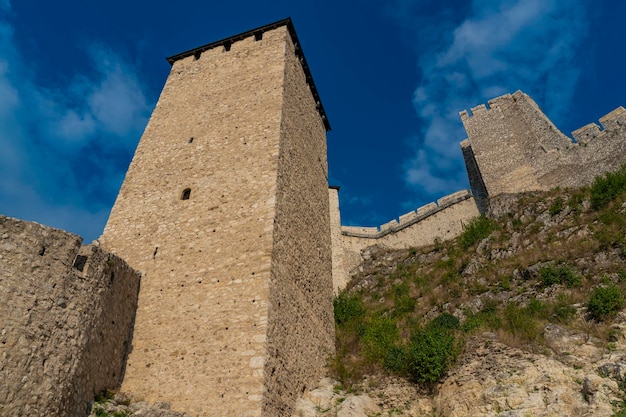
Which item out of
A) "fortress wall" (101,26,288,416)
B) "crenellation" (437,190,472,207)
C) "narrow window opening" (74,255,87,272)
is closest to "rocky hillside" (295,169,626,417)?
"fortress wall" (101,26,288,416)

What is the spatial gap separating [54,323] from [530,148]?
906 inches

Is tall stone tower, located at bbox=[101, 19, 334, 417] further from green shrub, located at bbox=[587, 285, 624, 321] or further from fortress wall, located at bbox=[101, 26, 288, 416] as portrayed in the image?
green shrub, located at bbox=[587, 285, 624, 321]

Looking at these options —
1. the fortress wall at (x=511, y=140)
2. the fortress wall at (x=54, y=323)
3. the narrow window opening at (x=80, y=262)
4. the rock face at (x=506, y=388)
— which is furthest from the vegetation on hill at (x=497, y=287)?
the narrow window opening at (x=80, y=262)

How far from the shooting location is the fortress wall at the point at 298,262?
8898mm

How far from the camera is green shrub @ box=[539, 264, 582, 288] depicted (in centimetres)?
1252

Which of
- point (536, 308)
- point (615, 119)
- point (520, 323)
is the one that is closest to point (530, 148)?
point (615, 119)

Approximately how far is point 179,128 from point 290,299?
6.76 metres

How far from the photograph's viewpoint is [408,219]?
1086 inches

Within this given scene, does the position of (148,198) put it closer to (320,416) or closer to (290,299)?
(290,299)

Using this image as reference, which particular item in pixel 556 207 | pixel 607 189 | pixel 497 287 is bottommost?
pixel 497 287

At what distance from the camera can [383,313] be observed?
15.5 m

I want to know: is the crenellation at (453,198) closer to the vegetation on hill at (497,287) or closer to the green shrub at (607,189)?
the vegetation on hill at (497,287)

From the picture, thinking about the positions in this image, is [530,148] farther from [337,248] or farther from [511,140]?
[337,248]

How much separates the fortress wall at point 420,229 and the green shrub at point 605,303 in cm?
1478
